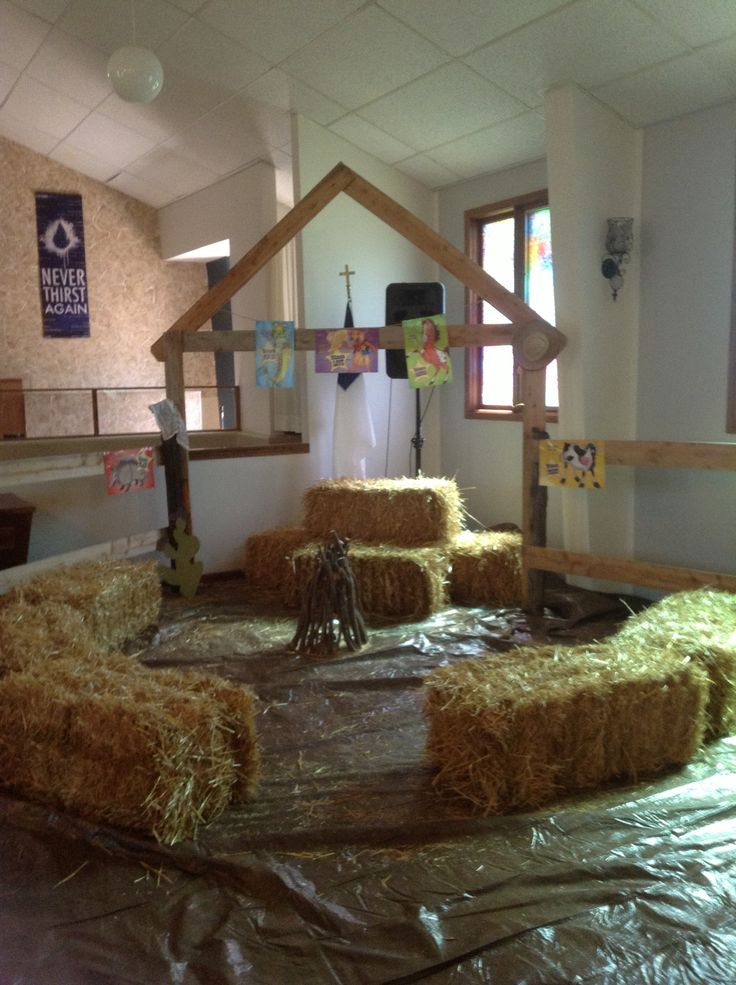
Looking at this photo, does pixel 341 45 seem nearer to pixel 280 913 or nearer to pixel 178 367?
pixel 178 367

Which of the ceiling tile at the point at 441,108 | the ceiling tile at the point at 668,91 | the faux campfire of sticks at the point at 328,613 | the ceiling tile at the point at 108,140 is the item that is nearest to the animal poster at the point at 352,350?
the faux campfire of sticks at the point at 328,613

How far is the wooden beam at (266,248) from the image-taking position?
4562 mm

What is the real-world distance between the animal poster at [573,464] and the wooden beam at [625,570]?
1.23 feet

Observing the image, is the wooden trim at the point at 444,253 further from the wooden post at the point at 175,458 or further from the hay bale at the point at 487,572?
the wooden post at the point at 175,458

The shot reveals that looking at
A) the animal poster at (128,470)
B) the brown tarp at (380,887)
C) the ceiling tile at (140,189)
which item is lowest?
the brown tarp at (380,887)

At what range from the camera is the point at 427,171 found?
5543 mm

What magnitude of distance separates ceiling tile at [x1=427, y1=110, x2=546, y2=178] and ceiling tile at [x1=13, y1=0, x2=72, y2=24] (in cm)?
244

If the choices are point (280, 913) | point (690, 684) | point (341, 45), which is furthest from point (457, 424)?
point (280, 913)

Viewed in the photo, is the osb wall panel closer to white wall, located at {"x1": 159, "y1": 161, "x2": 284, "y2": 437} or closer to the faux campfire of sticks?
white wall, located at {"x1": 159, "y1": 161, "x2": 284, "y2": 437}

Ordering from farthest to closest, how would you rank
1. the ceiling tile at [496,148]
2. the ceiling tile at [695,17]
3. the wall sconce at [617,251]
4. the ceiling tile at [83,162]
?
the ceiling tile at [83,162] < the ceiling tile at [496,148] < the wall sconce at [617,251] < the ceiling tile at [695,17]

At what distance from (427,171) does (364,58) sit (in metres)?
1.33

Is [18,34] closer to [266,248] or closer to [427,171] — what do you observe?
[266,248]

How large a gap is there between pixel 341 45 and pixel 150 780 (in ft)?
12.8

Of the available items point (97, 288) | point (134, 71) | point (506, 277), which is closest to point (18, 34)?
point (134, 71)
